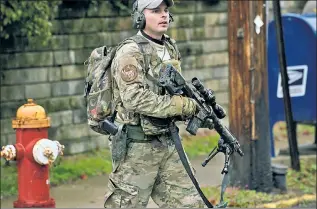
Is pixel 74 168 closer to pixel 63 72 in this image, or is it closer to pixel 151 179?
pixel 63 72

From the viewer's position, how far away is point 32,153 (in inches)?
314

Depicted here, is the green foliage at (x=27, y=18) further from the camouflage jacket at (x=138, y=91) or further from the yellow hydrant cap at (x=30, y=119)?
the camouflage jacket at (x=138, y=91)

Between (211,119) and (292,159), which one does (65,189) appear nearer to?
(292,159)

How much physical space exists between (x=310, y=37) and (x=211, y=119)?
6341mm

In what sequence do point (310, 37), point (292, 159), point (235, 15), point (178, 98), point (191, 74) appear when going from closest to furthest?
point (178, 98), point (235, 15), point (292, 159), point (310, 37), point (191, 74)

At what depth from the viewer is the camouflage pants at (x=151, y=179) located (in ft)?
21.9

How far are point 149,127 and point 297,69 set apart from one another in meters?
6.62

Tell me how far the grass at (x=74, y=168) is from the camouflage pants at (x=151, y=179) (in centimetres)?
412

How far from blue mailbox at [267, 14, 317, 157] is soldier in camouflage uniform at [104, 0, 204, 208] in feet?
20.0

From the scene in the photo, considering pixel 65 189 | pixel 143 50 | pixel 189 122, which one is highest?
pixel 143 50

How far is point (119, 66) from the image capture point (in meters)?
6.50

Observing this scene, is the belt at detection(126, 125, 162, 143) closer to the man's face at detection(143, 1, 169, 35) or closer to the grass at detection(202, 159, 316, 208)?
the man's face at detection(143, 1, 169, 35)

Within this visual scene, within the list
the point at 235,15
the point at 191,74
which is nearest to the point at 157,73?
the point at 235,15

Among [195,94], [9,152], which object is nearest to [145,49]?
[195,94]
